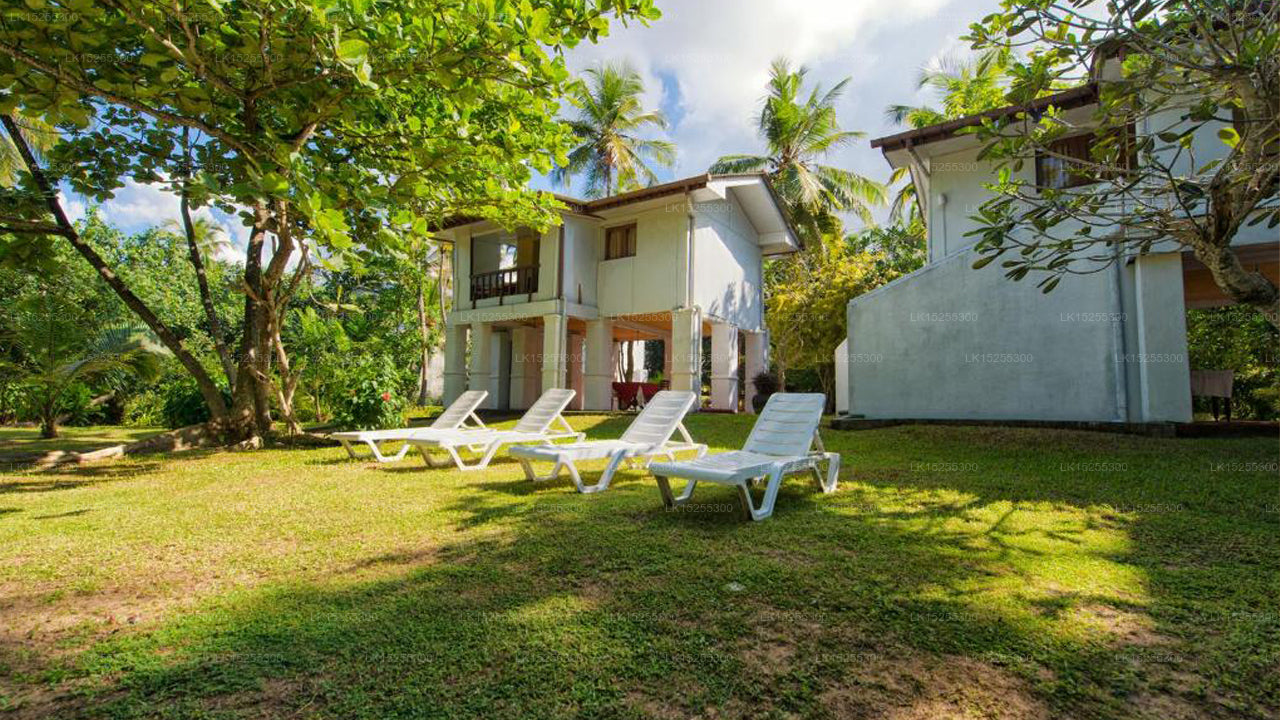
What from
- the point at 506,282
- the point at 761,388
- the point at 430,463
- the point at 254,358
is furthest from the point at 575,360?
the point at 430,463

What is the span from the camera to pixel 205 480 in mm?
7328

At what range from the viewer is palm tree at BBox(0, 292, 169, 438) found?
39.2ft

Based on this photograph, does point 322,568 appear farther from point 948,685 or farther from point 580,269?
point 580,269

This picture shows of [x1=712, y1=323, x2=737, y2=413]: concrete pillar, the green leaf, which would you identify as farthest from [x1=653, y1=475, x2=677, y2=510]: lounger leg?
[x1=712, y1=323, x2=737, y2=413]: concrete pillar

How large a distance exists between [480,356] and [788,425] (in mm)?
12749

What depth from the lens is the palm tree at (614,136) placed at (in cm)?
2431

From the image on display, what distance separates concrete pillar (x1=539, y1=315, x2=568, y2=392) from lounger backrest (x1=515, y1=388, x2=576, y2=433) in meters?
5.93

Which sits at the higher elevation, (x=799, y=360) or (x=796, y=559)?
(x=799, y=360)

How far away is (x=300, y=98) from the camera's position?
5574 millimetres

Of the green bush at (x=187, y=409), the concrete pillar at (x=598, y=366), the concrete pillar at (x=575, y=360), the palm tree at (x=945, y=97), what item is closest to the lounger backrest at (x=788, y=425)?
the concrete pillar at (x=598, y=366)

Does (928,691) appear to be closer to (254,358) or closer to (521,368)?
(254,358)

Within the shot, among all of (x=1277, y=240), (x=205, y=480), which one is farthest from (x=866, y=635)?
(x=1277, y=240)

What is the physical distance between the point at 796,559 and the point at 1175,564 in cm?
230

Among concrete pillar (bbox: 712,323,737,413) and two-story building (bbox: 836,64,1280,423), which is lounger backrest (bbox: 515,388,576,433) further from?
concrete pillar (bbox: 712,323,737,413)
